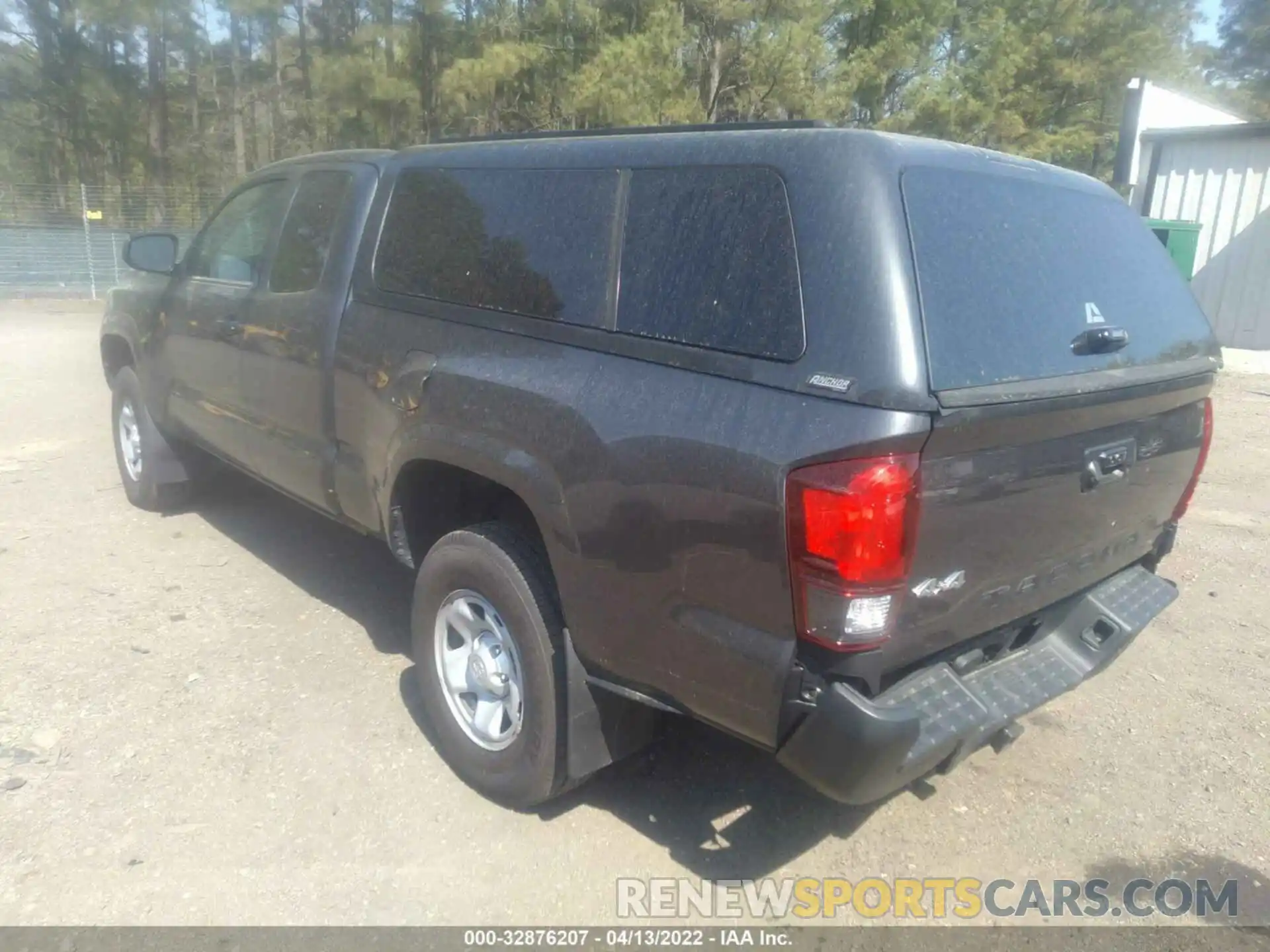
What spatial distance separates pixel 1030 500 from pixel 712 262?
101 cm

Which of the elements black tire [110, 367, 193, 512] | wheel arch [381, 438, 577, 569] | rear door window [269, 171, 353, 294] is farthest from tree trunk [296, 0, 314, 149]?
wheel arch [381, 438, 577, 569]

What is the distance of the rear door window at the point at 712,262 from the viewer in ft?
7.97

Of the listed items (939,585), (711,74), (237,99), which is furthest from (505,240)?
(237,99)

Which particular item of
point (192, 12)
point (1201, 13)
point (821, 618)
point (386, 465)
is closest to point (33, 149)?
point (192, 12)

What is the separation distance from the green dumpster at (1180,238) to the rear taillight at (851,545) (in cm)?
1067

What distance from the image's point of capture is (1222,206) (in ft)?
44.4

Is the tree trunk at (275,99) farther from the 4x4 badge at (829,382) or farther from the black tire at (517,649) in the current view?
the 4x4 badge at (829,382)

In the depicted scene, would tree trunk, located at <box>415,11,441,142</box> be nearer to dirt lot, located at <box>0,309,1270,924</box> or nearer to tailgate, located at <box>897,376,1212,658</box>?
dirt lot, located at <box>0,309,1270,924</box>

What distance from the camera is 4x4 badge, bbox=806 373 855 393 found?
88.7 inches

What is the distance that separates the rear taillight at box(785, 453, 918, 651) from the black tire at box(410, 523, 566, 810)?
3.00ft

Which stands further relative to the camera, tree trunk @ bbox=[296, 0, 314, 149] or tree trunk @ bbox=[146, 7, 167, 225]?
tree trunk @ bbox=[146, 7, 167, 225]

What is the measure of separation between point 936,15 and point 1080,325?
2115cm

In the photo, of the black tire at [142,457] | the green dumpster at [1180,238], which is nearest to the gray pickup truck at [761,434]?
the black tire at [142,457]

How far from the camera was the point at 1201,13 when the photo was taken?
44.3m
